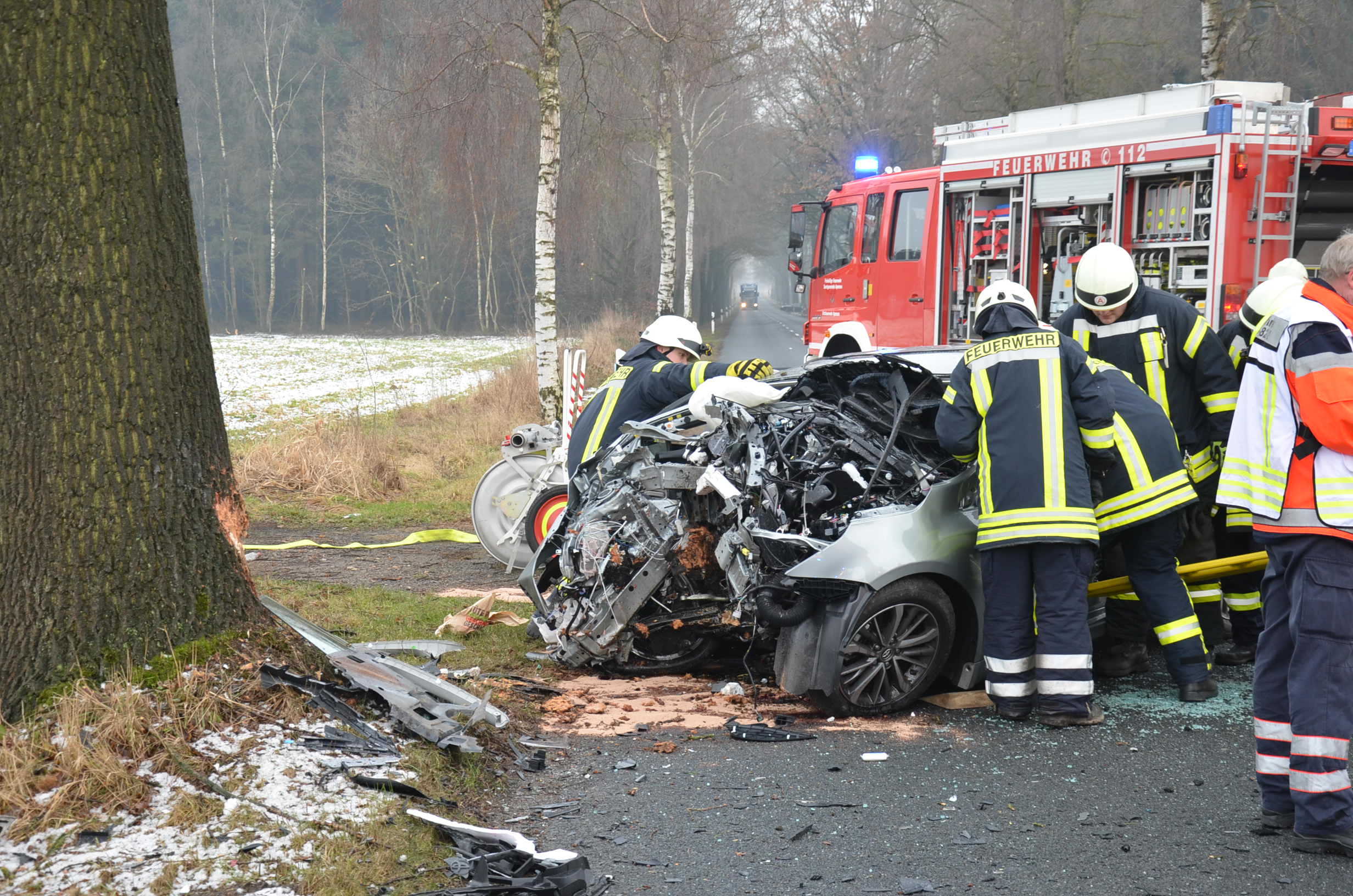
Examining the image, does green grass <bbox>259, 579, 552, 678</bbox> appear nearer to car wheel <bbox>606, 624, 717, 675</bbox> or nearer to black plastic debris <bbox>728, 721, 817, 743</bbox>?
car wheel <bbox>606, 624, 717, 675</bbox>

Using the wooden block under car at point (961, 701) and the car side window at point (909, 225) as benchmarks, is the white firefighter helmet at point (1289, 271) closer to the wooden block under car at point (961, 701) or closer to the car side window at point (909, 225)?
the wooden block under car at point (961, 701)

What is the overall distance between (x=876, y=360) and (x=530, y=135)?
11.9m

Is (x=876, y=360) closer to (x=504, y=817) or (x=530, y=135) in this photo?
(x=504, y=817)

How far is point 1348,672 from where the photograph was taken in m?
3.68

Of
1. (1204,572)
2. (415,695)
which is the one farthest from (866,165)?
(415,695)

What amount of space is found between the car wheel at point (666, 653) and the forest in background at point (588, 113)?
8.59 metres

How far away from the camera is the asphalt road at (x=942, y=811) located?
3561 mm

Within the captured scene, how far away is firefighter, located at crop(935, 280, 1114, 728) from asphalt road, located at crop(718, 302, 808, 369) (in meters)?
8.33

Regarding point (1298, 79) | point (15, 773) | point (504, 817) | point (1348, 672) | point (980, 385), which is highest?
point (1298, 79)

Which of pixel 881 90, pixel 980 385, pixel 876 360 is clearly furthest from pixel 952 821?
pixel 881 90

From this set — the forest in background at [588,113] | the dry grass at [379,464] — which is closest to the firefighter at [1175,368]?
the dry grass at [379,464]

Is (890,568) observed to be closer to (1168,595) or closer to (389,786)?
(1168,595)

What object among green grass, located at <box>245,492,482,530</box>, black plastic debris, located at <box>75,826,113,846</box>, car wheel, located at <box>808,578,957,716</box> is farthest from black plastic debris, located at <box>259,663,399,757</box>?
green grass, located at <box>245,492,482,530</box>

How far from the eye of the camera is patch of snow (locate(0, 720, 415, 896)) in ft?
10.4
